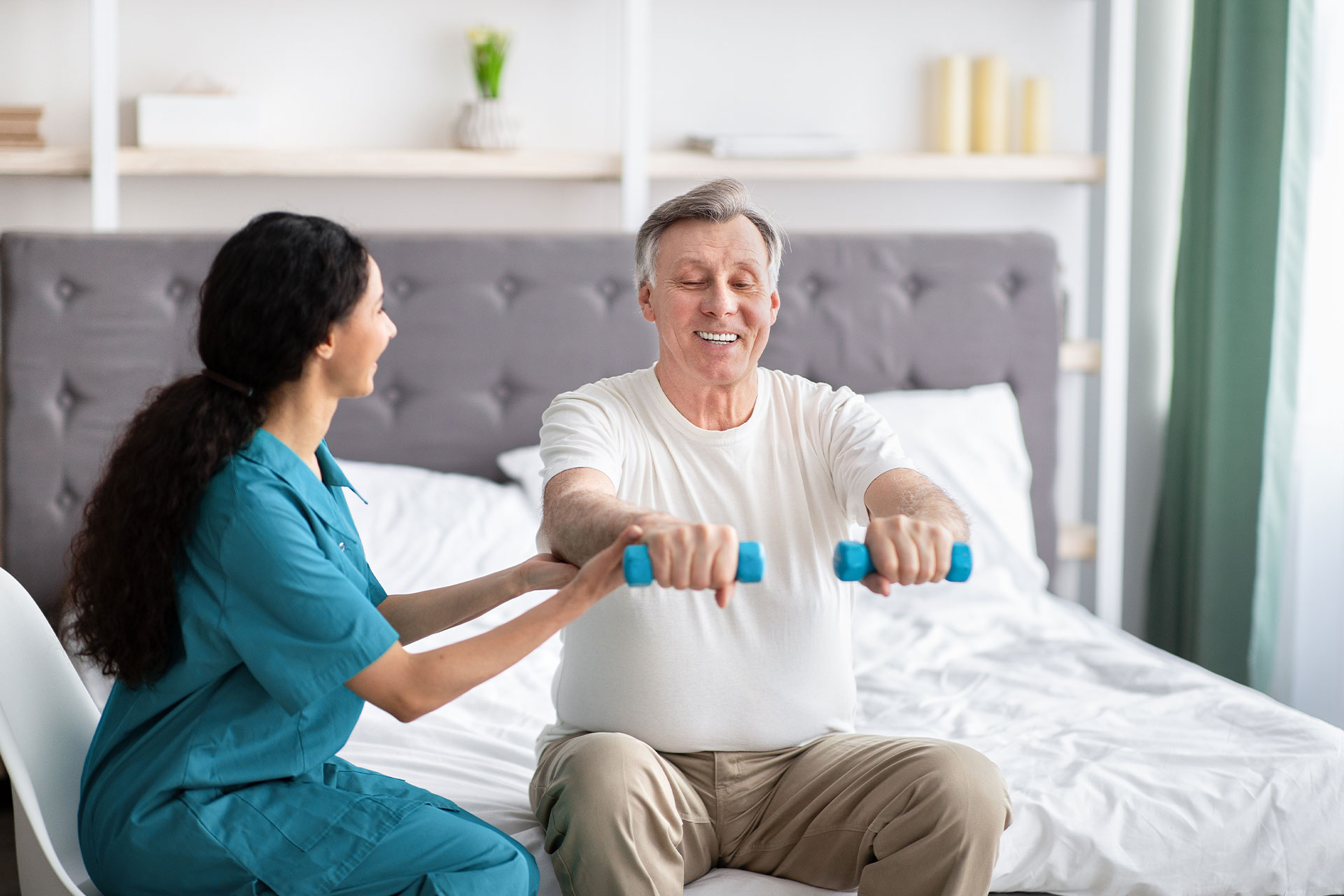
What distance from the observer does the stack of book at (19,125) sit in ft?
8.92

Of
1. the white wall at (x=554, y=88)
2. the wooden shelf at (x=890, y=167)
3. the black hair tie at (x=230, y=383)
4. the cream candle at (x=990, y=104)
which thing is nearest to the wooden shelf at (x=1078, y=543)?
the white wall at (x=554, y=88)

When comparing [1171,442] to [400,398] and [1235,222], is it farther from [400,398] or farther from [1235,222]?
[400,398]

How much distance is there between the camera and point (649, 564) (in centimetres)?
118

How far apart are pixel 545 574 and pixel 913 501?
0.45 metres

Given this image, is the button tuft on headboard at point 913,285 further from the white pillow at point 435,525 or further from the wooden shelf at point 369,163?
the white pillow at point 435,525

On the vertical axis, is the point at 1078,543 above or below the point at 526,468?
below

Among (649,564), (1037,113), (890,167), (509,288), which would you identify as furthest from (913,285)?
(649,564)

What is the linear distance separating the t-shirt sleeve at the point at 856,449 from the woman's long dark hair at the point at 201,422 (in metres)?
0.68

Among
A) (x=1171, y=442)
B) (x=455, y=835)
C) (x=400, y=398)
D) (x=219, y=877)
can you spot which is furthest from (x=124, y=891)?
(x=1171, y=442)

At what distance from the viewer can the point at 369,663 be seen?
1206 millimetres

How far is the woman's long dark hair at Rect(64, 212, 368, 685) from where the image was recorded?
1223mm

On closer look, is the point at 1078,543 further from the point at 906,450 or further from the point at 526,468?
the point at 526,468

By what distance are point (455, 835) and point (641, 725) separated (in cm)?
33

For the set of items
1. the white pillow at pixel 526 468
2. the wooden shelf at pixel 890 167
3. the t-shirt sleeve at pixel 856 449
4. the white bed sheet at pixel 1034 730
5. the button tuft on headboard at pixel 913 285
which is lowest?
the white bed sheet at pixel 1034 730
